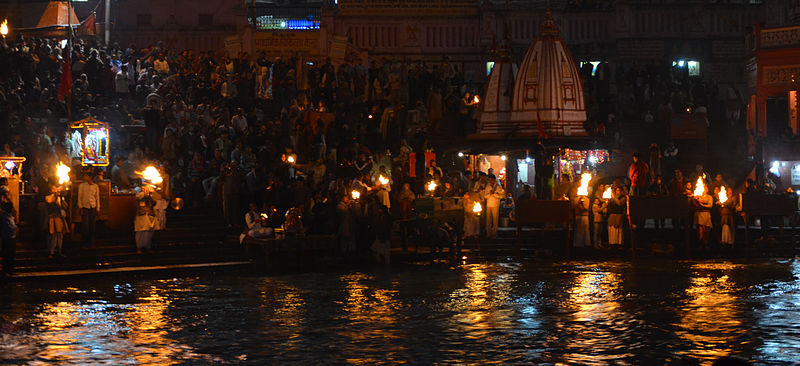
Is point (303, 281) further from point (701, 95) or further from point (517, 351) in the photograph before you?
point (701, 95)

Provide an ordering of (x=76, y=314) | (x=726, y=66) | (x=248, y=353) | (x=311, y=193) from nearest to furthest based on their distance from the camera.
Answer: (x=248, y=353), (x=76, y=314), (x=311, y=193), (x=726, y=66)

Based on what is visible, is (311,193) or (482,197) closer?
(311,193)

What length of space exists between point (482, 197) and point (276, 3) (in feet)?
64.5

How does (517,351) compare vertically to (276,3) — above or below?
below

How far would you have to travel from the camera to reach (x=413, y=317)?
15.9m

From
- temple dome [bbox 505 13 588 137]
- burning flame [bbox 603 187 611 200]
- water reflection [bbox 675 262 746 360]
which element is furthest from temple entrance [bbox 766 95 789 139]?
water reflection [bbox 675 262 746 360]

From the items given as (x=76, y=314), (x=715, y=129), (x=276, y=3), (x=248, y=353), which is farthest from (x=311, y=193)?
(x=276, y=3)

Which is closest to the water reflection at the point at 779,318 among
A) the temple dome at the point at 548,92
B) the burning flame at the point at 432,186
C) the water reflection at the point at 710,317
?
the water reflection at the point at 710,317

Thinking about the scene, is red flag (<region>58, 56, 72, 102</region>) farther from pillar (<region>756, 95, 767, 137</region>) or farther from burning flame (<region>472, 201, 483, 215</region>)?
pillar (<region>756, 95, 767, 137</region>)

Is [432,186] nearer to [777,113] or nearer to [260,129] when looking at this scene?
[260,129]

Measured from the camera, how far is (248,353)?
13094 mm

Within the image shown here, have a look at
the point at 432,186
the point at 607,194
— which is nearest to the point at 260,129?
the point at 432,186

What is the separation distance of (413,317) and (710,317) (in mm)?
4050

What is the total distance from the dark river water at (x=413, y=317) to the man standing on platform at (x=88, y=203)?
2269 millimetres
